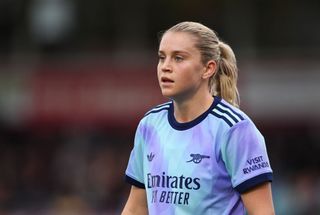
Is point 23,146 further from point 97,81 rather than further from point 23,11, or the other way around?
point 23,11

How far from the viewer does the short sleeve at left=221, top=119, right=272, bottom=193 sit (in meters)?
5.71

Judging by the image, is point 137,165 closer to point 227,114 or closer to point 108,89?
point 227,114

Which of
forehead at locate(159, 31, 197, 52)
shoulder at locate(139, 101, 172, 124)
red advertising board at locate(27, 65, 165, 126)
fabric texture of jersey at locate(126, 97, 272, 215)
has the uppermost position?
forehead at locate(159, 31, 197, 52)

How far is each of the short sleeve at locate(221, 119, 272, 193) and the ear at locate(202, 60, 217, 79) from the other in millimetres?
335

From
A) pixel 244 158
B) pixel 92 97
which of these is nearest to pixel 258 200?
pixel 244 158

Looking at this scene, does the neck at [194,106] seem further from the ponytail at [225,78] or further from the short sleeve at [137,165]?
the short sleeve at [137,165]

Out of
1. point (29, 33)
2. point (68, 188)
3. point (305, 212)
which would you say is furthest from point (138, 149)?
point (29, 33)

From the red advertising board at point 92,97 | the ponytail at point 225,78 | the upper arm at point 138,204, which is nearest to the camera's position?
the ponytail at point 225,78

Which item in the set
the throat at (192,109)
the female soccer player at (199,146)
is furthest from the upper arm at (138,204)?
the throat at (192,109)

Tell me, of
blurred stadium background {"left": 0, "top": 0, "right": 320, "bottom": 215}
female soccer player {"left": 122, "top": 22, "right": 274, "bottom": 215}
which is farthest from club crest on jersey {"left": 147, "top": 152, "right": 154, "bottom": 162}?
blurred stadium background {"left": 0, "top": 0, "right": 320, "bottom": 215}

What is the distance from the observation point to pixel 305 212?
504 inches

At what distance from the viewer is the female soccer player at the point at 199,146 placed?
18.8 feet

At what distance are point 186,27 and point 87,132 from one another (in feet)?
43.9

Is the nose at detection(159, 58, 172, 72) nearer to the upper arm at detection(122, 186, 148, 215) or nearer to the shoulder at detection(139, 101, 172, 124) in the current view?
the shoulder at detection(139, 101, 172, 124)
